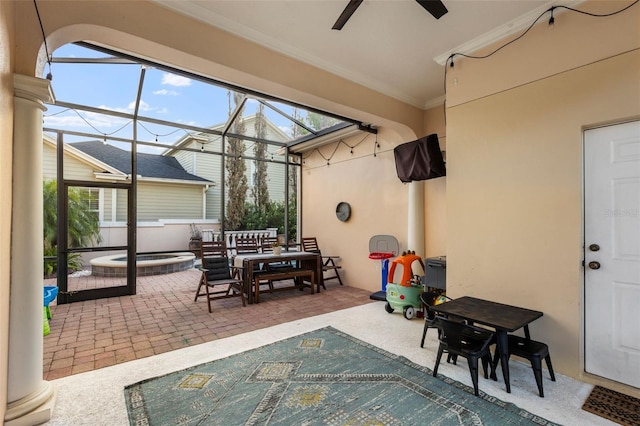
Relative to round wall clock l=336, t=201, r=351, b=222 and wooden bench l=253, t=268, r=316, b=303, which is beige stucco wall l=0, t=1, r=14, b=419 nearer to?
wooden bench l=253, t=268, r=316, b=303

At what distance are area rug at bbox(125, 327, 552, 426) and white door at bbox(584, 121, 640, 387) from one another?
3.25ft

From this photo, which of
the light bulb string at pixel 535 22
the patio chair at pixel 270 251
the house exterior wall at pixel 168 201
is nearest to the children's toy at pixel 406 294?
the patio chair at pixel 270 251

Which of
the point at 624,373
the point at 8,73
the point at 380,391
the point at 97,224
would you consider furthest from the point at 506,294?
the point at 97,224

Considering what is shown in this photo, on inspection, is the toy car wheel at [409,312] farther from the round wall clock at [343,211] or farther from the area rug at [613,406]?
the round wall clock at [343,211]

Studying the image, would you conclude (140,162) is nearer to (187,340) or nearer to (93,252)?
(93,252)

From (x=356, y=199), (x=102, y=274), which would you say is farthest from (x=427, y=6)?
(x=102, y=274)

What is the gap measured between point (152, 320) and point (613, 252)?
5.08 meters

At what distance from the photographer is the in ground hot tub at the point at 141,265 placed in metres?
5.50

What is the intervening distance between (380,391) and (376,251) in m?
3.49

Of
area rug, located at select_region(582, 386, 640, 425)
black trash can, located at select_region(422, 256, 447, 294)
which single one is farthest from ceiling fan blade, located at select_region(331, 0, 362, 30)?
area rug, located at select_region(582, 386, 640, 425)

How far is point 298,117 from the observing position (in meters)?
6.39

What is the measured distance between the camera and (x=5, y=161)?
1.83 metres

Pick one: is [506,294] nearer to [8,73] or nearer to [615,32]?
[615,32]

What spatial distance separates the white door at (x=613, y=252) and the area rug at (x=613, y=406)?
0.14m
